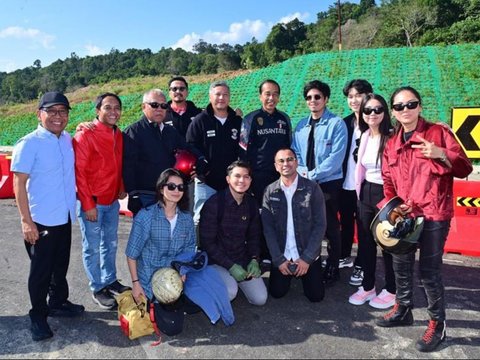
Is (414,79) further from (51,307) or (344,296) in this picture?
(51,307)

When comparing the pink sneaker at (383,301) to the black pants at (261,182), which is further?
the black pants at (261,182)

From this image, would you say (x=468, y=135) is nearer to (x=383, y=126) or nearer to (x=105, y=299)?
(x=383, y=126)

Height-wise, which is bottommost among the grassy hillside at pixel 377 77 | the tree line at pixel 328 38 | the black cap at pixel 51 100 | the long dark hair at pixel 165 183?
the long dark hair at pixel 165 183

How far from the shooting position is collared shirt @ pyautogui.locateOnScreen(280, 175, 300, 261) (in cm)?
433

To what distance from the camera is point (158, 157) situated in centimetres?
426

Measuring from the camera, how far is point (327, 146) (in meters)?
4.48

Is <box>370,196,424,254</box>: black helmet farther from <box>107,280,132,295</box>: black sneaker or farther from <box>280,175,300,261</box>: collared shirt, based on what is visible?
<box>107,280,132,295</box>: black sneaker

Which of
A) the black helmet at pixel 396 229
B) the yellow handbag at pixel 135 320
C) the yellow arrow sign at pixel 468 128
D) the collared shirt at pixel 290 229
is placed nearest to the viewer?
the black helmet at pixel 396 229

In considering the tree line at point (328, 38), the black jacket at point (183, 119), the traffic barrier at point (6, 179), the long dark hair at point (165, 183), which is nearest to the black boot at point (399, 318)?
the long dark hair at point (165, 183)

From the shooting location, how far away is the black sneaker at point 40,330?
353 cm

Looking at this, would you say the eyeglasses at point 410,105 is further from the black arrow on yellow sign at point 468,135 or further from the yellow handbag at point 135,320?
the yellow handbag at point 135,320

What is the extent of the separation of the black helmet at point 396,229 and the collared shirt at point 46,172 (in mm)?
2857

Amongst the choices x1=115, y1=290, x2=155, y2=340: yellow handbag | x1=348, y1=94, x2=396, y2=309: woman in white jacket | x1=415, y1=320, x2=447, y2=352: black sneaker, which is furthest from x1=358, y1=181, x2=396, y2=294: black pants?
x1=115, y1=290, x2=155, y2=340: yellow handbag

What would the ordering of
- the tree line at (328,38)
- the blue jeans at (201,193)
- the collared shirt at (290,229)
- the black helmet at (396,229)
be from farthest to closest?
the tree line at (328,38) < the blue jeans at (201,193) < the collared shirt at (290,229) < the black helmet at (396,229)
